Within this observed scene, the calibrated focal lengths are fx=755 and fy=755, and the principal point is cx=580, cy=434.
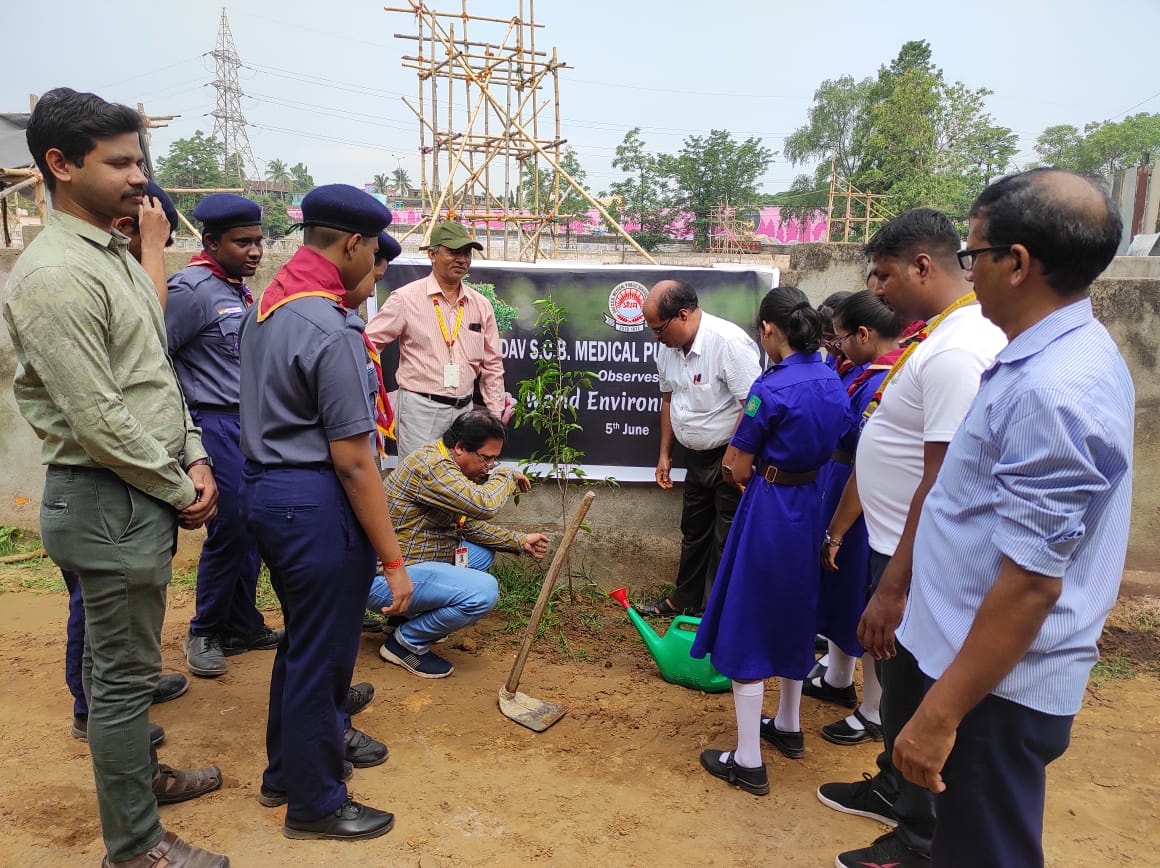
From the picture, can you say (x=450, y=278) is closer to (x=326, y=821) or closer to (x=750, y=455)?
(x=750, y=455)

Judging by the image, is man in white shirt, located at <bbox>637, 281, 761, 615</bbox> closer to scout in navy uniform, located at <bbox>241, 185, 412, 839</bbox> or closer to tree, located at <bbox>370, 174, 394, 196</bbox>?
scout in navy uniform, located at <bbox>241, 185, 412, 839</bbox>

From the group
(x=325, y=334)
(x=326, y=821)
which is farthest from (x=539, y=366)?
(x=326, y=821)

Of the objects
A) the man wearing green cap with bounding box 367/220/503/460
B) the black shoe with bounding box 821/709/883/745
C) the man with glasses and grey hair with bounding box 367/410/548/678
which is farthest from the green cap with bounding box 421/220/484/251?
the black shoe with bounding box 821/709/883/745

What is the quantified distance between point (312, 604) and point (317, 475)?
16.2 inches

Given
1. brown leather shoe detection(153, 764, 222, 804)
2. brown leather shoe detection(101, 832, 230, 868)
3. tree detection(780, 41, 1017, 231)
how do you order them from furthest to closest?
tree detection(780, 41, 1017, 231), brown leather shoe detection(153, 764, 222, 804), brown leather shoe detection(101, 832, 230, 868)

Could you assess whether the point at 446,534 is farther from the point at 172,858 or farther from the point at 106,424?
the point at 106,424

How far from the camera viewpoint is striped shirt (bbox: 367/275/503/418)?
445 centimetres

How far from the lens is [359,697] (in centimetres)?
347

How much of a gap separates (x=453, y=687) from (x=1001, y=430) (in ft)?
9.84

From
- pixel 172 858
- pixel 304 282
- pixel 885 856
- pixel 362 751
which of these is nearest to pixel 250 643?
pixel 362 751

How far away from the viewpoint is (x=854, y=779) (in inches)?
122

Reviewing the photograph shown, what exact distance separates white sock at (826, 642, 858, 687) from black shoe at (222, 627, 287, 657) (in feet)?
9.32

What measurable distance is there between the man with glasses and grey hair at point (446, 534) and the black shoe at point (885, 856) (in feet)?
5.85

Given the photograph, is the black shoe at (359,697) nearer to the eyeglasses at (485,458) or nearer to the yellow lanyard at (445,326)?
the eyeglasses at (485,458)
